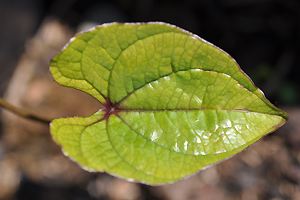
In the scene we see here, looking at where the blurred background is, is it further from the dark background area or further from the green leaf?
the green leaf

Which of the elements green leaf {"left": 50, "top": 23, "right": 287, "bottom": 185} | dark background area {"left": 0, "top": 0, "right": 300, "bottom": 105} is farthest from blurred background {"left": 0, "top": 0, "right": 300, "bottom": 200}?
green leaf {"left": 50, "top": 23, "right": 287, "bottom": 185}

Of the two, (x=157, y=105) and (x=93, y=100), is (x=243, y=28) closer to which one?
(x=93, y=100)

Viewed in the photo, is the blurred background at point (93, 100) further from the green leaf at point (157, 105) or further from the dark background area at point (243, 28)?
the green leaf at point (157, 105)

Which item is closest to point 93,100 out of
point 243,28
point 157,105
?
point 243,28

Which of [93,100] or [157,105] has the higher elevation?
[157,105]

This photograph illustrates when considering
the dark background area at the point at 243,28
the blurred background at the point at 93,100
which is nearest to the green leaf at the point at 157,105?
the blurred background at the point at 93,100

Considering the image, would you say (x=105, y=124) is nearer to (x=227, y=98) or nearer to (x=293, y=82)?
(x=227, y=98)

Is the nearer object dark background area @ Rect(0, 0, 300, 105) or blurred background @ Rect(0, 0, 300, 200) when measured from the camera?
blurred background @ Rect(0, 0, 300, 200)

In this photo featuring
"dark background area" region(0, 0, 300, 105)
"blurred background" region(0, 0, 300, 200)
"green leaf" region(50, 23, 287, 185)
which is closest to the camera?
"green leaf" region(50, 23, 287, 185)
